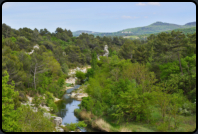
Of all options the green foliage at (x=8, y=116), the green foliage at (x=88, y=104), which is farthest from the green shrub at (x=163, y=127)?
the green foliage at (x=8, y=116)

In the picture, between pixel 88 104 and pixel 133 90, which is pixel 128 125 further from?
pixel 88 104

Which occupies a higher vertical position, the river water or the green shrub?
the green shrub

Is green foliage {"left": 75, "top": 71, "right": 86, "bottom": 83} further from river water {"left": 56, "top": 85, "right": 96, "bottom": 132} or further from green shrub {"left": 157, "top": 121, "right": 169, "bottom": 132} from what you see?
green shrub {"left": 157, "top": 121, "right": 169, "bottom": 132}

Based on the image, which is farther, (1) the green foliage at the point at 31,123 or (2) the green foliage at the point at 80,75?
(2) the green foliage at the point at 80,75

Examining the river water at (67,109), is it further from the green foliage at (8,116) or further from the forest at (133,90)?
the green foliage at (8,116)

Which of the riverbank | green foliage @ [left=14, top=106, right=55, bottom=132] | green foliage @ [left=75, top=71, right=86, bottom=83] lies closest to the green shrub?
A: the riverbank

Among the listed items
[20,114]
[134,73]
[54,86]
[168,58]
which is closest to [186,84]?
[168,58]

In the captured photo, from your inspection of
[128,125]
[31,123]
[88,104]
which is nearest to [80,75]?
[88,104]

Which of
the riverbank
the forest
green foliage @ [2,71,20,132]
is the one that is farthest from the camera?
the riverbank

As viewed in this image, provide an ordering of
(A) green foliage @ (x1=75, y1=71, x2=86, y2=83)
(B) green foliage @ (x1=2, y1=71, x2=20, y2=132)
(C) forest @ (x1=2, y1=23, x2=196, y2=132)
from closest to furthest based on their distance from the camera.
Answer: (B) green foliage @ (x1=2, y1=71, x2=20, y2=132)
(C) forest @ (x1=2, y1=23, x2=196, y2=132)
(A) green foliage @ (x1=75, y1=71, x2=86, y2=83)

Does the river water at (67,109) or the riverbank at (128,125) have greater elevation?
the riverbank at (128,125)

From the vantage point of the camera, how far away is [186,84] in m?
17.8

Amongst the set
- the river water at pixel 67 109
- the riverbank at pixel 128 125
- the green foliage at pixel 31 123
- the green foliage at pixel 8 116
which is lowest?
the river water at pixel 67 109

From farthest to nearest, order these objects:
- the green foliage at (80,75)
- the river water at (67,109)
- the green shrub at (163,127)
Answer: the green foliage at (80,75)
the river water at (67,109)
the green shrub at (163,127)
